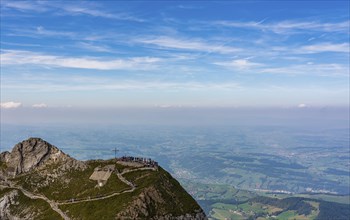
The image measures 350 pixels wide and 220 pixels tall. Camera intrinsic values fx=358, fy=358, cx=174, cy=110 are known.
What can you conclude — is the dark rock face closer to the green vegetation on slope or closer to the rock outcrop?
the green vegetation on slope

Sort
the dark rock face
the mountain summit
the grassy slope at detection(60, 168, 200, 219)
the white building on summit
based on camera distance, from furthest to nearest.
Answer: the dark rock face, the white building on summit, the mountain summit, the grassy slope at detection(60, 168, 200, 219)

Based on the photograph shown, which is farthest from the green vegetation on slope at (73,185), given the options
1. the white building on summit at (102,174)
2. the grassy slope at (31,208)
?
the grassy slope at (31,208)

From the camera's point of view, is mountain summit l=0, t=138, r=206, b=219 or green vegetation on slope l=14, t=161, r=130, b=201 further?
green vegetation on slope l=14, t=161, r=130, b=201

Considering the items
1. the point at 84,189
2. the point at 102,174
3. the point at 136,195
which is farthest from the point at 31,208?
the point at 136,195

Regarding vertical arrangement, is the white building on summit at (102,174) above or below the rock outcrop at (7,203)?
above

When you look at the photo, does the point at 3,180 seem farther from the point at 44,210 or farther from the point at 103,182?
the point at 103,182

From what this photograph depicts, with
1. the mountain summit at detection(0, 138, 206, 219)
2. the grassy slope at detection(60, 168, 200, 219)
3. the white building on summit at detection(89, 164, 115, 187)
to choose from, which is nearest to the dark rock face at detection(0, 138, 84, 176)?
the mountain summit at detection(0, 138, 206, 219)

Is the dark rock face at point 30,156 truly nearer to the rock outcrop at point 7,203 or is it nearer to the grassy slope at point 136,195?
the rock outcrop at point 7,203

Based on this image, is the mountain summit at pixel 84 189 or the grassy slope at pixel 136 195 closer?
the grassy slope at pixel 136 195

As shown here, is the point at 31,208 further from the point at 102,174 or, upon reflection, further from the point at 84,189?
the point at 102,174
